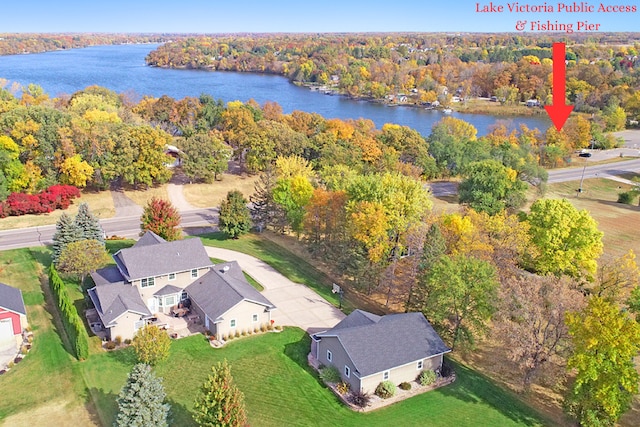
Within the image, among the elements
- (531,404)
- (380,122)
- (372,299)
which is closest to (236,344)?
(372,299)

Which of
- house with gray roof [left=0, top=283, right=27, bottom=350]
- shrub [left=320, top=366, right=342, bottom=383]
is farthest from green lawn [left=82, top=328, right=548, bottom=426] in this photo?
house with gray roof [left=0, top=283, right=27, bottom=350]

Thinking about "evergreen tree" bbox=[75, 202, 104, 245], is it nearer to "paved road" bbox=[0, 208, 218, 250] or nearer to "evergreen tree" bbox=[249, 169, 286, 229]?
"paved road" bbox=[0, 208, 218, 250]

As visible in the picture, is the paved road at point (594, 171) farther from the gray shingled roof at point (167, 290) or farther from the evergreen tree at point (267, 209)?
the gray shingled roof at point (167, 290)

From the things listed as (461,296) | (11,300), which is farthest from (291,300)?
(11,300)

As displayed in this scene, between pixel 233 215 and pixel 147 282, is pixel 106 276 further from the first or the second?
pixel 233 215

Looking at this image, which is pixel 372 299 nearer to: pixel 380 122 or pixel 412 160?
pixel 412 160

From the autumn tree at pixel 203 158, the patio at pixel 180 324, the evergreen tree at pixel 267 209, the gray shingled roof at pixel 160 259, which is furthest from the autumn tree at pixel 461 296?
the autumn tree at pixel 203 158

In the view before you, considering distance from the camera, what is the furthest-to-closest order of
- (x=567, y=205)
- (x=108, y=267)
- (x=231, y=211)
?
(x=231, y=211)
(x=567, y=205)
(x=108, y=267)
